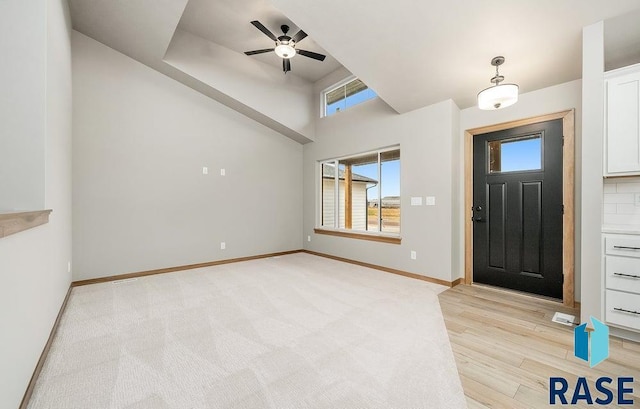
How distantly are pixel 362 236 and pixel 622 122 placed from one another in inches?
137

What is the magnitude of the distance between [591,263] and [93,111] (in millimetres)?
6074

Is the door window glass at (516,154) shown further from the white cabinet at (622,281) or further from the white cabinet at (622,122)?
the white cabinet at (622,281)

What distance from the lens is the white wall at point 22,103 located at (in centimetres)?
177

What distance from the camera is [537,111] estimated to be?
10.6ft

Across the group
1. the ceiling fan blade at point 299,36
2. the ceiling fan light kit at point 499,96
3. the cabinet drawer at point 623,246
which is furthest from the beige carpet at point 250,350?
the ceiling fan blade at point 299,36

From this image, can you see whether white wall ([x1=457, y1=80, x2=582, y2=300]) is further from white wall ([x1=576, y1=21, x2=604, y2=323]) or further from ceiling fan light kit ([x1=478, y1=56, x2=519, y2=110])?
ceiling fan light kit ([x1=478, y1=56, x2=519, y2=110])

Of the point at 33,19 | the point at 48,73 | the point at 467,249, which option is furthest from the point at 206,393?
the point at 467,249

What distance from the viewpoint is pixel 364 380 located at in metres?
1.68

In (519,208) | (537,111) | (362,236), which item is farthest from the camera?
(362,236)

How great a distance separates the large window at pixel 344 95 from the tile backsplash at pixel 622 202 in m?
3.45

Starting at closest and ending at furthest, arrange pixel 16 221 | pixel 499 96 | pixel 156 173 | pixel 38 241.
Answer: pixel 16 221, pixel 38 241, pixel 499 96, pixel 156 173

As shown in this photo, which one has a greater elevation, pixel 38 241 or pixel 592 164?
pixel 592 164

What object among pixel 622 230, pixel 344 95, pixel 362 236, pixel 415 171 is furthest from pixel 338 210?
pixel 622 230

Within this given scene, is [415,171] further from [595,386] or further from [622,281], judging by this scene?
[595,386]
